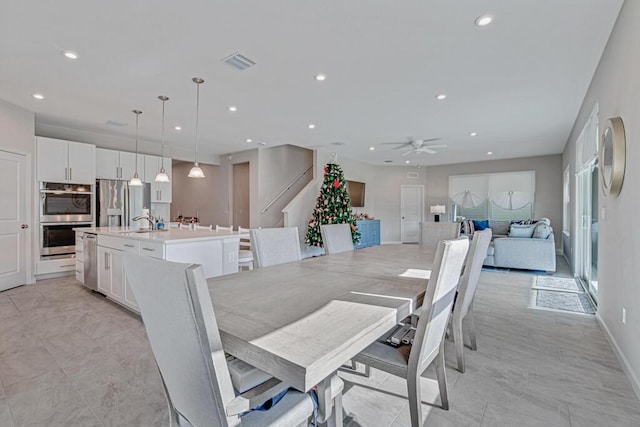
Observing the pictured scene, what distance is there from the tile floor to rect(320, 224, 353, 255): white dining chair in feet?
3.92

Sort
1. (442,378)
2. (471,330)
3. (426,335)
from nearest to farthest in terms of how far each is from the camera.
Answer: (426,335), (442,378), (471,330)

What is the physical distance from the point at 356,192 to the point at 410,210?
2361mm

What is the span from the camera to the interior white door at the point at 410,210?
10391 mm

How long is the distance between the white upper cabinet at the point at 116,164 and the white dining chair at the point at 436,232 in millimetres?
5551

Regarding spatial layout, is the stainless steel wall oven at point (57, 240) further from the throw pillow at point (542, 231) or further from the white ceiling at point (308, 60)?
the throw pillow at point (542, 231)

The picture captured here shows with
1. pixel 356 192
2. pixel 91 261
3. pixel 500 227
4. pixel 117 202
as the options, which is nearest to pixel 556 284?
Result: pixel 500 227

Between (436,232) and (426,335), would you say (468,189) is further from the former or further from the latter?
(426,335)

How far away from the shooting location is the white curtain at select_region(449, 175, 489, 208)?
9.58 meters

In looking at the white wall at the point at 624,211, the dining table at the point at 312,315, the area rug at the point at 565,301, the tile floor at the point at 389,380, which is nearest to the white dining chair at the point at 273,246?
the dining table at the point at 312,315

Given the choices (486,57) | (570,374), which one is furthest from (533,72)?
(570,374)

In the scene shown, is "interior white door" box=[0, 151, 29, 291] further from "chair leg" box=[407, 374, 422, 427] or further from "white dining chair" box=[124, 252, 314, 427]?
"chair leg" box=[407, 374, 422, 427]

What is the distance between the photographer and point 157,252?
121 inches

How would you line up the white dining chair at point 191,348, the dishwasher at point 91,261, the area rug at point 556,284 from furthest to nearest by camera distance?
the area rug at point 556,284, the dishwasher at point 91,261, the white dining chair at point 191,348

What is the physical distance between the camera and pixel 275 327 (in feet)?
3.48
